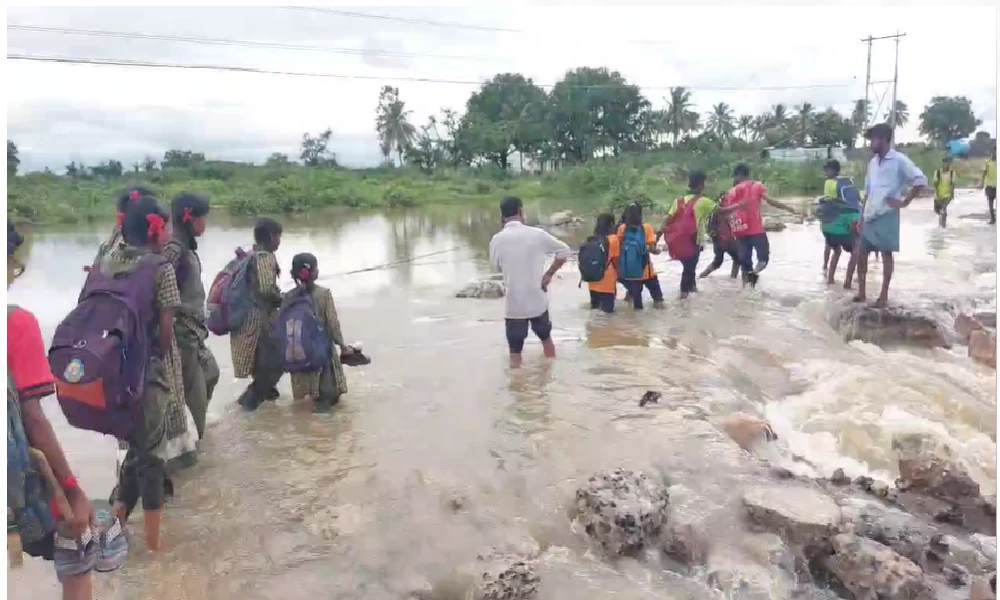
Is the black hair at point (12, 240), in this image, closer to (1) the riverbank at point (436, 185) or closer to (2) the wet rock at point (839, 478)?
(2) the wet rock at point (839, 478)

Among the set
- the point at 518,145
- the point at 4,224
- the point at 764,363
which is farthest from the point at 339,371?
the point at 518,145

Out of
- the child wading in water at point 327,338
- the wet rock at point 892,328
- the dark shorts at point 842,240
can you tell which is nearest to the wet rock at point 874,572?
the child wading in water at point 327,338

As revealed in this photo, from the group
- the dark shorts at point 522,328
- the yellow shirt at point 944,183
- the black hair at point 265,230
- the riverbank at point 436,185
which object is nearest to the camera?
the black hair at point 265,230

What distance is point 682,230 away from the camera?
8.46m

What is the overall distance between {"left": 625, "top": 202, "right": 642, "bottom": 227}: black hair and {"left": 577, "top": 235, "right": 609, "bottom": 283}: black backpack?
1.06 ft

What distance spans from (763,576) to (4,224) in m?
3.24

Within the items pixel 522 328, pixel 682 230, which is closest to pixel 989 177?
pixel 682 230

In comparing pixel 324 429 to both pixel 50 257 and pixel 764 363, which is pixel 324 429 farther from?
pixel 50 257

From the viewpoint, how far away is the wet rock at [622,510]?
340 cm

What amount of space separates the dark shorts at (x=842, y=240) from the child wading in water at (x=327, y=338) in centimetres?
662

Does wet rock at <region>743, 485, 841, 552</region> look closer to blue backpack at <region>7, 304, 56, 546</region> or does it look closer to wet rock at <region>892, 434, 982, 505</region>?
wet rock at <region>892, 434, 982, 505</region>

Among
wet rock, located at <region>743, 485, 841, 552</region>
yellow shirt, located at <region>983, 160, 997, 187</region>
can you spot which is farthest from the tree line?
wet rock, located at <region>743, 485, 841, 552</region>

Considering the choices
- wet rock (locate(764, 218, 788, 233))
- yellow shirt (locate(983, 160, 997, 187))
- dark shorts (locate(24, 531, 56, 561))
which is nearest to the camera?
Answer: dark shorts (locate(24, 531, 56, 561))

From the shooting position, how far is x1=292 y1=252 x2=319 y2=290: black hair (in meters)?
4.89
